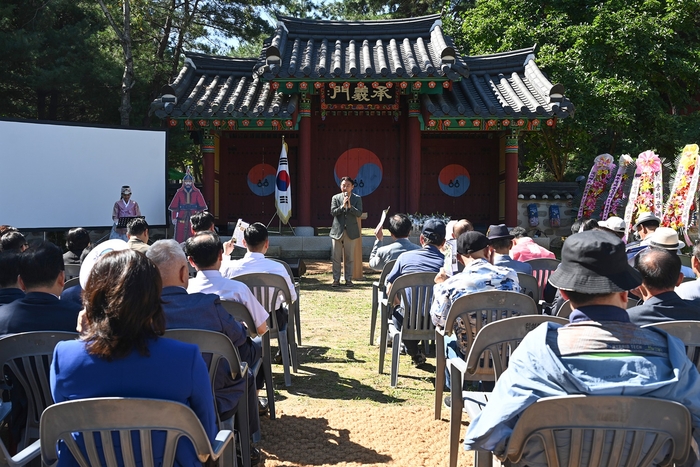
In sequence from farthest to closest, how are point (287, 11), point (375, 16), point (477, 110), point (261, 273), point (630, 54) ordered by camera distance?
point (375, 16), point (287, 11), point (630, 54), point (477, 110), point (261, 273)

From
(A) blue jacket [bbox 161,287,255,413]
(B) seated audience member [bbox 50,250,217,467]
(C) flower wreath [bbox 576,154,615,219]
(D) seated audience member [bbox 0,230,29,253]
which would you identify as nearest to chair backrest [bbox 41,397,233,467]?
(B) seated audience member [bbox 50,250,217,467]

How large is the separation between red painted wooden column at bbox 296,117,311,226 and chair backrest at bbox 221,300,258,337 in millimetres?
8978

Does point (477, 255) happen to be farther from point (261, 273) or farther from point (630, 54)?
point (630, 54)

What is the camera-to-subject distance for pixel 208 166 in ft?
41.4

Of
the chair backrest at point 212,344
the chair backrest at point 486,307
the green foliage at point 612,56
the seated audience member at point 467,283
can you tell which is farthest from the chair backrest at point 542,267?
the green foliage at point 612,56

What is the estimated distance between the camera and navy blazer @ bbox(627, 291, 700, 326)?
305cm

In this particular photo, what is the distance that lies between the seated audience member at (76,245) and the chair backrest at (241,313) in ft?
8.43

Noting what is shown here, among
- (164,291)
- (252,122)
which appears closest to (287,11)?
(252,122)

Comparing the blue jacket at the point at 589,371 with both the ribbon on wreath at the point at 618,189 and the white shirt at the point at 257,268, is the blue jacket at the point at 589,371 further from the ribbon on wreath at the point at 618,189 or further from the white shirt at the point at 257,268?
the ribbon on wreath at the point at 618,189

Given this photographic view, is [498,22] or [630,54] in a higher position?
[498,22]

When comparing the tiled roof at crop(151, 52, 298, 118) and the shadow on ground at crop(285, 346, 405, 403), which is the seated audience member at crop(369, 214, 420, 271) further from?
the tiled roof at crop(151, 52, 298, 118)

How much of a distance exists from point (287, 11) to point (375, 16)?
329 centimetres

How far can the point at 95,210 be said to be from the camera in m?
12.5

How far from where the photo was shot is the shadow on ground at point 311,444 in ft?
11.4
